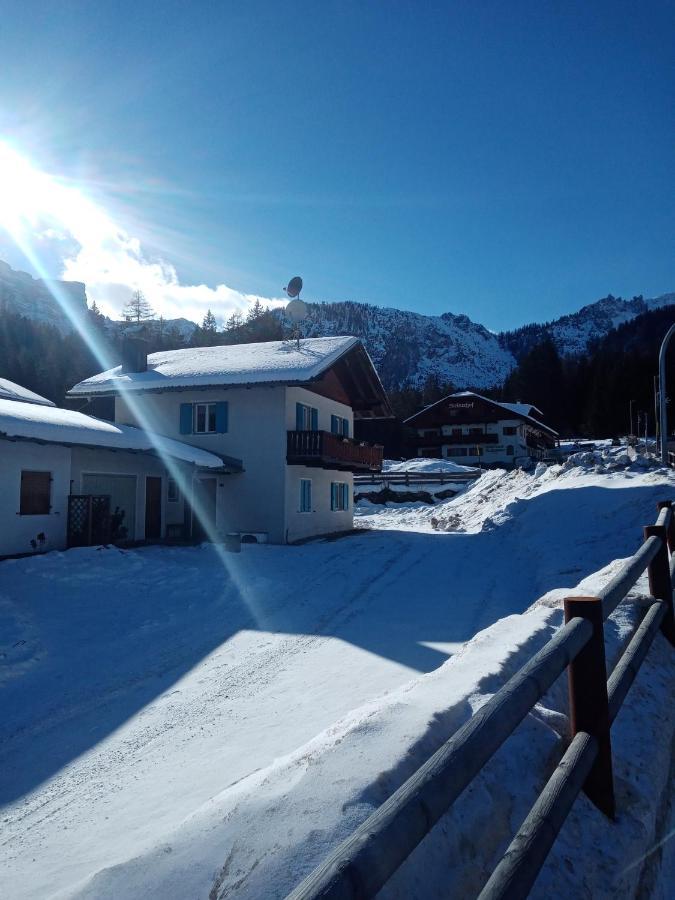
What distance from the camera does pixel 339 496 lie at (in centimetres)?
2873

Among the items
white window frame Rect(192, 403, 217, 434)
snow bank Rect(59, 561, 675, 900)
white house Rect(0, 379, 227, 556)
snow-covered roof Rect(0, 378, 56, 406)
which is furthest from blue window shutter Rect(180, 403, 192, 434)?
snow bank Rect(59, 561, 675, 900)

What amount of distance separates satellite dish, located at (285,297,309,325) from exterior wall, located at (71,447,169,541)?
30.9 feet

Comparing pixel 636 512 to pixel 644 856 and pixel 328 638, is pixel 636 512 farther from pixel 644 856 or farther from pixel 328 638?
pixel 644 856

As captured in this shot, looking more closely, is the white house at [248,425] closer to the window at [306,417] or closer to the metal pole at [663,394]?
the window at [306,417]

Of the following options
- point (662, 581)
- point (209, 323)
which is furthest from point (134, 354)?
point (209, 323)

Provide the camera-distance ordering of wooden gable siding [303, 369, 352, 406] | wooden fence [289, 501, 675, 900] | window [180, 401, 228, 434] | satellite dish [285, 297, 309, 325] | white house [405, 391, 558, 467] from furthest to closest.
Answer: white house [405, 391, 558, 467] < satellite dish [285, 297, 309, 325] < wooden gable siding [303, 369, 352, 406] < window [180, 401, 228, 434] < wooden fence [289, 501, 675, 900]

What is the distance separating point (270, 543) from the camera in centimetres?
2214

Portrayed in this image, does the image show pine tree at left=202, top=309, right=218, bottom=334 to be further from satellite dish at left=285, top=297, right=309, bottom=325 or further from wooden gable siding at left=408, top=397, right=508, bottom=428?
satellite dish at left=285, top=297, right=309, bottom=325

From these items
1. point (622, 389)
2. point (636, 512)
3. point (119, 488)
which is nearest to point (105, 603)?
point (119, 488)

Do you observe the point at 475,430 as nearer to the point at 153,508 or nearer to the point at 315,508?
the point at 315,508

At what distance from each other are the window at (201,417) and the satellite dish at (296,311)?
564 centimetres

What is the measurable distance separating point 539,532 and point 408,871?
56.4 ft

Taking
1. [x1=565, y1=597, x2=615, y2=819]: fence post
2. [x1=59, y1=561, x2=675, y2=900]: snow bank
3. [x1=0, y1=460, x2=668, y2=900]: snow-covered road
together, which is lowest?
[x1=0, y1=460, x2=668, y2=900]: snow-covered road

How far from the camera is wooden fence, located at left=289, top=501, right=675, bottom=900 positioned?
134 centimetres
